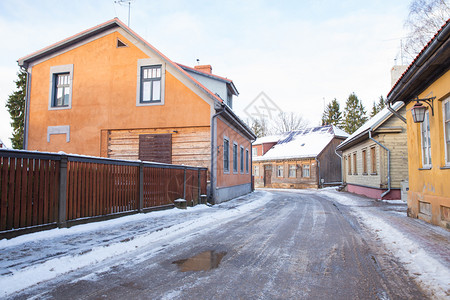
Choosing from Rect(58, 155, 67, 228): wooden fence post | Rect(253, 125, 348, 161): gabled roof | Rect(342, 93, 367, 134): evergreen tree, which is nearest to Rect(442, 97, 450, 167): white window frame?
Rect(58, 155, 67, 228): wooden fence post

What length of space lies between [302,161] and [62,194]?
28357mm

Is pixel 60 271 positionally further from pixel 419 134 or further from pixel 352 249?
pixel 419 134

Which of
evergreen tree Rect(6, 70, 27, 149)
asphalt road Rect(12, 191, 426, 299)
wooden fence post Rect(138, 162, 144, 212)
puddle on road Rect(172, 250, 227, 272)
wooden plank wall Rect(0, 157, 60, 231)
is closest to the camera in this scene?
asphalt road Rect(12, 191, 426, 299)

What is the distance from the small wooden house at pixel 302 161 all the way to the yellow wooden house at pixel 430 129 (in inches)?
876

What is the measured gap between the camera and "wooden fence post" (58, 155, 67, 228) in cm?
588

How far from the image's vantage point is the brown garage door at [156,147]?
13.5 meters

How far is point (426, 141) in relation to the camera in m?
7.95

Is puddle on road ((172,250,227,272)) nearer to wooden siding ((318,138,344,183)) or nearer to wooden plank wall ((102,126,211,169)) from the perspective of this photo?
wooden plank wall ((102,126,211,169))

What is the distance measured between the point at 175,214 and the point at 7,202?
4.63 m

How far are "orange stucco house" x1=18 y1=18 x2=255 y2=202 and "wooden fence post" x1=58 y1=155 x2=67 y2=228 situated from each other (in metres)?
7.20

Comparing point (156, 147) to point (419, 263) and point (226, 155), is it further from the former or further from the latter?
point (419, 263)

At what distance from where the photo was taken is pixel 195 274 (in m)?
3.62

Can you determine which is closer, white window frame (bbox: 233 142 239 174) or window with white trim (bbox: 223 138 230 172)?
window with white trim (bbox: 223 138 230 172)

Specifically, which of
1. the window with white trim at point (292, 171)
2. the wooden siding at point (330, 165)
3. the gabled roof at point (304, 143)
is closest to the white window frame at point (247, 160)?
the gabled roof at point (304, 143)
